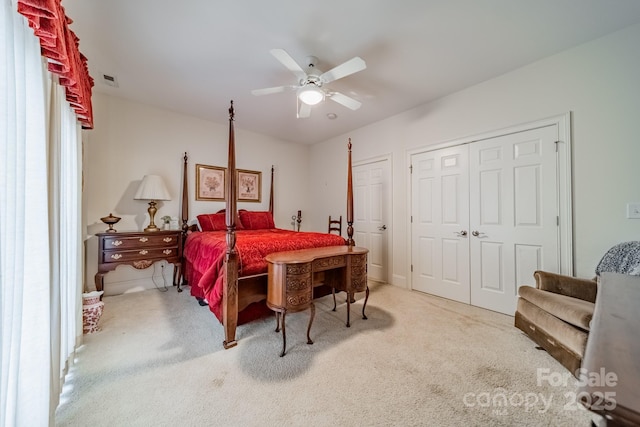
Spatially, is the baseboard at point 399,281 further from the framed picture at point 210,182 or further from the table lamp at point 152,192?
the table lamp at point 152,192

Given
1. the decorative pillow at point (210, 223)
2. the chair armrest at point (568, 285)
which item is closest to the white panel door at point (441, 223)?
the chair armrest at point (568, 285)

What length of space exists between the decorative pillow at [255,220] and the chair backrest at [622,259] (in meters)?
4.11

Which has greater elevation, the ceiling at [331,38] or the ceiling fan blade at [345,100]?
the ceiling at [331,38]

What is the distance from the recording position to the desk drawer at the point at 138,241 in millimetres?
3025

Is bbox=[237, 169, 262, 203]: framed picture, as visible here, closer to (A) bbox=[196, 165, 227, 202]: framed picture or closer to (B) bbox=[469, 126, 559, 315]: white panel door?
(A) bbox=[196, 165, 227, 202]: framed picture

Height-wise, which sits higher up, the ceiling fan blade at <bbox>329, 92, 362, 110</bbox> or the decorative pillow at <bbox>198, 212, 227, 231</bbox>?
the ceiling fan blade at <bbox>329, 92, 362, 110</bbox>

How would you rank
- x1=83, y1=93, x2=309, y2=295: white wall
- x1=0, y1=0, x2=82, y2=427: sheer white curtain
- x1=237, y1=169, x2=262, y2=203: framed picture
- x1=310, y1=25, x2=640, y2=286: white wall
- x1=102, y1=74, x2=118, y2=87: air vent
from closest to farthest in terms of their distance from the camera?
x1=0, y1=0, x2=82, y2=427: sheer white curtain, x1=310, y1=25, x2=640, y2=286: white wall, x1=102, y1=74, x2=118, y2=87: air vent, x1=83, y1=93, x2=309, y2=295: white wall, x1=237, y1=169, x2=262, y2=203: framed picture

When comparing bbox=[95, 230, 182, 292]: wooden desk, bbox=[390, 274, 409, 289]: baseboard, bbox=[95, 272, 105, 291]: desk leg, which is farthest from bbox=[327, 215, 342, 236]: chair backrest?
bbox=[95, 272, 105, 291]: desk leg

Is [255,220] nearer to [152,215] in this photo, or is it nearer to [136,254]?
[152,215]

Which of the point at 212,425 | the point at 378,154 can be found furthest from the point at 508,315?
the point at 212,425

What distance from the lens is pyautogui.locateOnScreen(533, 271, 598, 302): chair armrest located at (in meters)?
2.02

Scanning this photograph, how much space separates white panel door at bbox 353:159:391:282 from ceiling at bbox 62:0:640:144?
1325 mm

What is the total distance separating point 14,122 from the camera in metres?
0.94

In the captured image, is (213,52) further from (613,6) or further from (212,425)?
(613,6)
